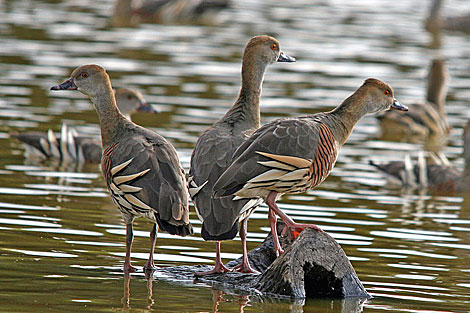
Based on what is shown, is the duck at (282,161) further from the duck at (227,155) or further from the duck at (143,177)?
the duck at (143,177)

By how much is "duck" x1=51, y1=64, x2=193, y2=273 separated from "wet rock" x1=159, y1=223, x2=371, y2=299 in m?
0.75

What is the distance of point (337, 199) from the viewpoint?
13.9 m

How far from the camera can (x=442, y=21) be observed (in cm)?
3195

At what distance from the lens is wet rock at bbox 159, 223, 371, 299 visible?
874cm

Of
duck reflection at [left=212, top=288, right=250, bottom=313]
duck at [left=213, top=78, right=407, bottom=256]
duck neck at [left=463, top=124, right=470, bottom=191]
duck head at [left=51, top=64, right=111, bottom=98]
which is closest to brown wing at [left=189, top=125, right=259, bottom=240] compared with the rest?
duck at [left=213, top=78, right=407, bottom=256]

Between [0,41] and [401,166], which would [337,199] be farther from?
[0,41]

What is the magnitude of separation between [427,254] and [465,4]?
29302 millimetres

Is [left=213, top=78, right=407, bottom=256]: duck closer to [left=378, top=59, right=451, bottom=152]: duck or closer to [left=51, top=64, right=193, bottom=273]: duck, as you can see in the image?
[left=51, top=64, right=193, bottom=273]: duck

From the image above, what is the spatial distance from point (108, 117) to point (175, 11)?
2251 centimetres

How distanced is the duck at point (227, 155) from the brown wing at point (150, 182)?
0.16 meters

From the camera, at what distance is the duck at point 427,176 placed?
15.4 m

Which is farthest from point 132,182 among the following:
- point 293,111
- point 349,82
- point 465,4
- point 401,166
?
point 465,4

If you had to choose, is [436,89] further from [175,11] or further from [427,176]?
[175,11]

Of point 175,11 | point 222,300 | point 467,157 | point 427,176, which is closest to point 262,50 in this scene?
point 222,300
